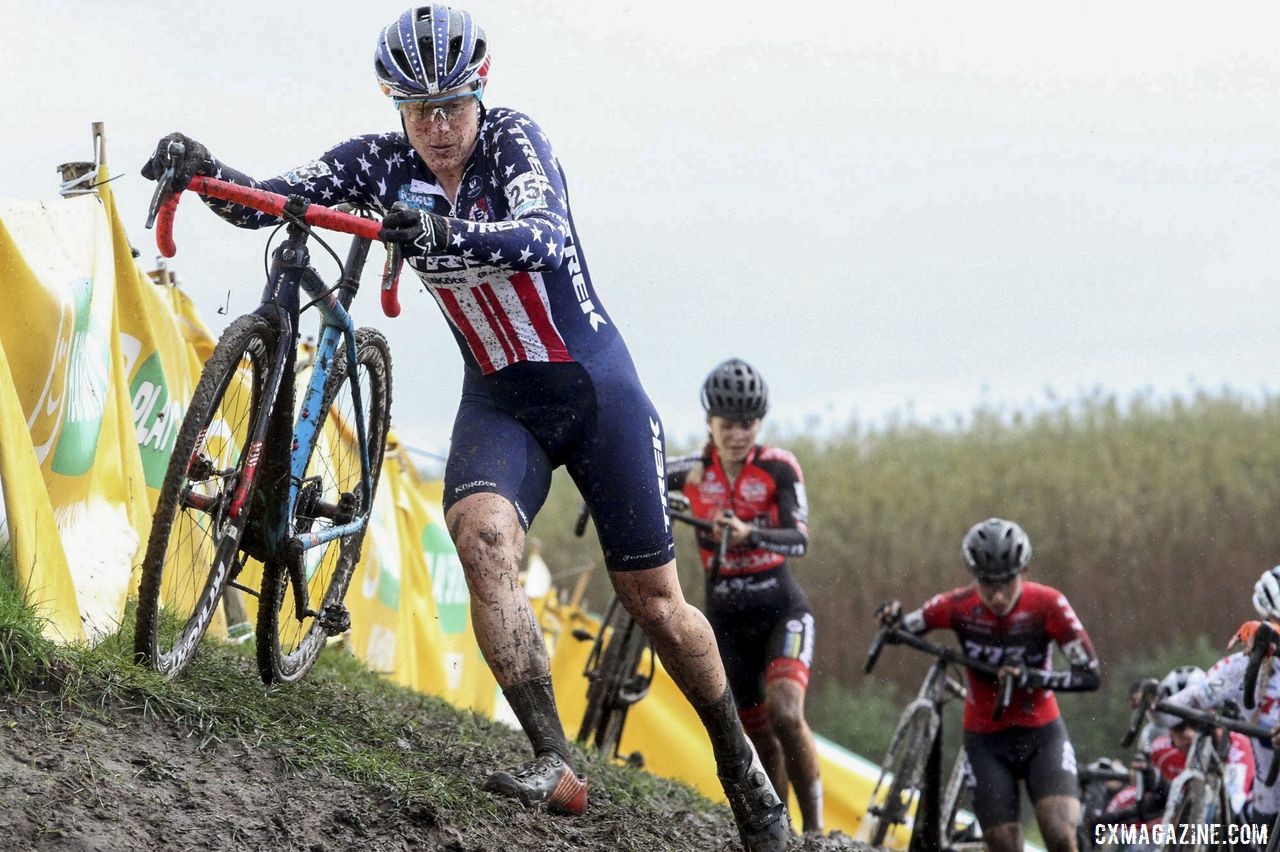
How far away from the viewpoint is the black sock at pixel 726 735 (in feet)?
18.4

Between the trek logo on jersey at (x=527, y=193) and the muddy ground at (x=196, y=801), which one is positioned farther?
the trek logo on jersey at (x=527, y=193)

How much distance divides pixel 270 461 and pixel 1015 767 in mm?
6024

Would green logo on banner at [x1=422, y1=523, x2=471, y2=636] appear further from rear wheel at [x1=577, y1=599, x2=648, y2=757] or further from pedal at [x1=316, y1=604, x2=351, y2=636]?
pedal at [x1=316, y1=604, x2=351, y2=636]

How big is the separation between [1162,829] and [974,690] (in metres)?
1.47

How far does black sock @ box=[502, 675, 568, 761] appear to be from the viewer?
517cm

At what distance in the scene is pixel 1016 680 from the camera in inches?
378

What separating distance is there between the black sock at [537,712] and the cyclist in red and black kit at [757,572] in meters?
3.90

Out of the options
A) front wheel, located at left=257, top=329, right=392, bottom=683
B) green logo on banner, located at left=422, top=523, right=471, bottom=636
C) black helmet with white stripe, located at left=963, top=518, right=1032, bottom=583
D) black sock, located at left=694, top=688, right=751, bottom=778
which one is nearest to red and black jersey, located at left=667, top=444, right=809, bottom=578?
black helmet with white stripe, located at left=963, top=518, right=1032, bottom=583

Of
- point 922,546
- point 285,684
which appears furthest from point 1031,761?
point 922,546

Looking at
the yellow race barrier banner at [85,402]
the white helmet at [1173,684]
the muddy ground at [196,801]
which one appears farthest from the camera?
the white helmet at [1173,684]

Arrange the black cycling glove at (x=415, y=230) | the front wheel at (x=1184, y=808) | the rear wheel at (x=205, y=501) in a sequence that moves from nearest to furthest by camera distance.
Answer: the black cycling glove at (x=415, y=230), the rear wheel at (x=205, y=501), the front wheel at (x=1184, y=808)

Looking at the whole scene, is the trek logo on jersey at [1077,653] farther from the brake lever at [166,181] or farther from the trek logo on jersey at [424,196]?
the brake lever at [166,181]

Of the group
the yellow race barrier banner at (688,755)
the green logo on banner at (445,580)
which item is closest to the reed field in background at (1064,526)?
the yellow race barrier banner at (688,755)

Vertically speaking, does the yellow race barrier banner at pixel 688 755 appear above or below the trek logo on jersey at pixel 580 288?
below
